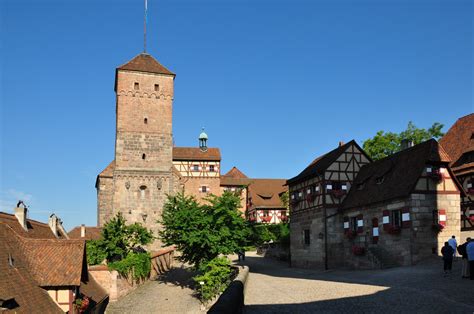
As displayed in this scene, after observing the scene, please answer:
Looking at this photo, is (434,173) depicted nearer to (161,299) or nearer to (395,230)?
(395,230)

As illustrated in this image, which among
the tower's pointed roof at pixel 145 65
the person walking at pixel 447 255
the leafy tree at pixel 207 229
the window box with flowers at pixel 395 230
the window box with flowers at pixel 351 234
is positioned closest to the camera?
the person walking at pixel 447 255

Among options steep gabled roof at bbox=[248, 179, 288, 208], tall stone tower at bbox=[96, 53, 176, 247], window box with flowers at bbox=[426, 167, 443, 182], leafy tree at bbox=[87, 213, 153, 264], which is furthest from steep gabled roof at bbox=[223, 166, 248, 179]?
window box with flowers at bbox=[426, 167, 443, 182]

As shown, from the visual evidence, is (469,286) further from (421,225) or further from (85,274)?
(85,274)

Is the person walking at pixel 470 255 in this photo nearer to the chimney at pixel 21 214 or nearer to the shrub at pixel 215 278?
the shrub at pixel 215 278

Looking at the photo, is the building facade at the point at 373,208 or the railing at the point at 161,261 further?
the railing at the point at 161,261

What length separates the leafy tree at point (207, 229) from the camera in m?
27.1

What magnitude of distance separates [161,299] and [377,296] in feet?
54.8

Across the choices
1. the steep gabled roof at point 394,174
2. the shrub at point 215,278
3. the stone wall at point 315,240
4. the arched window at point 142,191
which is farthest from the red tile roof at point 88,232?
the steep gabled roof at point 394,174

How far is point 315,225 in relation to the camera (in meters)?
33.4

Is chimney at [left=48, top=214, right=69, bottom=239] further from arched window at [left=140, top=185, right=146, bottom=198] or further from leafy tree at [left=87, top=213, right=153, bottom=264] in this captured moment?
arched window at [left=140, top=185, right=146, bottom=198]

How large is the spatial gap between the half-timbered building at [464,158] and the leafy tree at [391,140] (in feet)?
24.7

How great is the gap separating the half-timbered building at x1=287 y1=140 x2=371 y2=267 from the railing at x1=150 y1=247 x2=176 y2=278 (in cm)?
990

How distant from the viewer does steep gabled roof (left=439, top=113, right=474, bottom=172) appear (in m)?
30.5

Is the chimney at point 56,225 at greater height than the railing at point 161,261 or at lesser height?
greater
